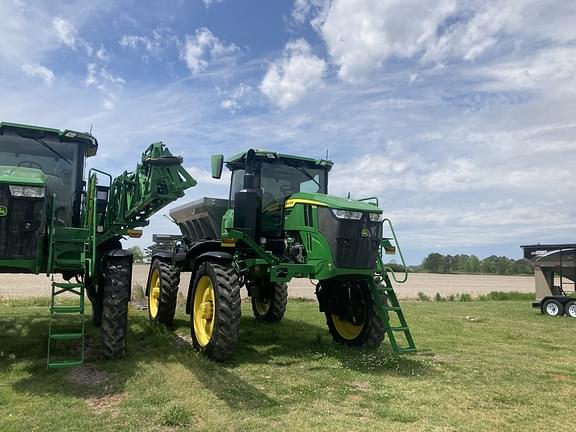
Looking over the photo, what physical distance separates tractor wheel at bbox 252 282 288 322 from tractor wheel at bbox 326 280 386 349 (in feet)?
8.59

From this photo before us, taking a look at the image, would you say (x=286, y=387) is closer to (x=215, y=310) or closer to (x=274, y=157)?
(x=215, y=310)

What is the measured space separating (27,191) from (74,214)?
1.98 m

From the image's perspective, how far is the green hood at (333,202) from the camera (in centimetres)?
757

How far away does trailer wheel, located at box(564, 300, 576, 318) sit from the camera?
15.9 meters

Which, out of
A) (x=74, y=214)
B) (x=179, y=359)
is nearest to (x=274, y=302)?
(x=179, y=359)

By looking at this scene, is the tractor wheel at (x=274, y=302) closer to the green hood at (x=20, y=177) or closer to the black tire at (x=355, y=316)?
the black tire at (x=355, y=316)

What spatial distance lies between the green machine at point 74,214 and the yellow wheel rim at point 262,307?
394 cm

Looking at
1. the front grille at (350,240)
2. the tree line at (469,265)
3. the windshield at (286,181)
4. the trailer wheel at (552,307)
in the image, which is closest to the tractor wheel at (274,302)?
the windshield at (286,181)

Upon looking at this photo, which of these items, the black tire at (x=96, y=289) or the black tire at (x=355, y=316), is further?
the black tire at (x=96, y=289)

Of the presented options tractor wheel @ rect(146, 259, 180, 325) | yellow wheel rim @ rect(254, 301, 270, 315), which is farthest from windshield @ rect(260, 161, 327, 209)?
yellow wheel rim @ rect(254, 301, 270, 315)

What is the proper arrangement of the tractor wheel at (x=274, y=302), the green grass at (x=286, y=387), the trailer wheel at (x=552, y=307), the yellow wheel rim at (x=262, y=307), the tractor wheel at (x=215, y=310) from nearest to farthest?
the green grass at (x=286, y=387) → the tractor wheel at (x=215, y=310) → the tractor wheel at (x=274, y=302) → the yellow wheel rim at (x=262, y=307) → the trailer wheel at (x=552, y=307)

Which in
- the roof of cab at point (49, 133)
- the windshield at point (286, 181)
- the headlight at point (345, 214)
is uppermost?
the roof of cab at point (49, 133)

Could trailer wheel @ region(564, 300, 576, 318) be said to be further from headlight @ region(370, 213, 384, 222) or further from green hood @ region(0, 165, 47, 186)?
green hood @ region(0, 165, 47, 186)

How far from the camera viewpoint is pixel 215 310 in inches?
291
